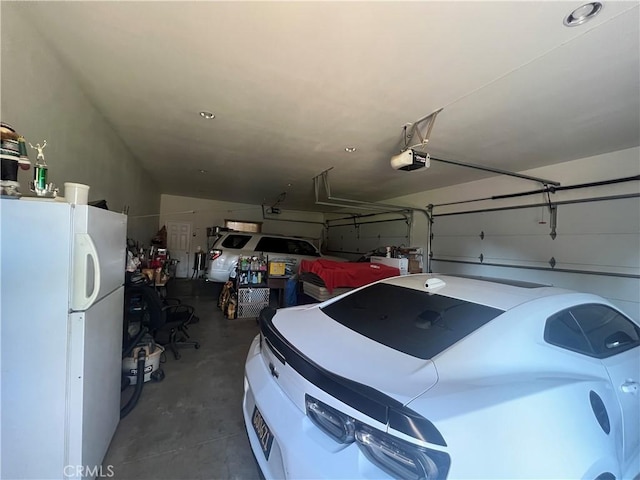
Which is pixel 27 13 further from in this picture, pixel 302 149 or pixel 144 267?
pixel 144 267

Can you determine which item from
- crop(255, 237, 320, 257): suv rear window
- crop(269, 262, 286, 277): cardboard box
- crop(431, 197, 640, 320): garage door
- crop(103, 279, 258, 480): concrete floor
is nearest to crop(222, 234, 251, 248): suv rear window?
crop(255, 237, 320, 257): suv rear window

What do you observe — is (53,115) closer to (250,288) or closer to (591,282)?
(250,288)

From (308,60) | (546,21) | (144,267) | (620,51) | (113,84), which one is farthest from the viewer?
(144,267)

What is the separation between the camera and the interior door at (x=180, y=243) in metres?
8.88

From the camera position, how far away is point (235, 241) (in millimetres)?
6699

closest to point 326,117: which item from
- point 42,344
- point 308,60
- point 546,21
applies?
point 308,60

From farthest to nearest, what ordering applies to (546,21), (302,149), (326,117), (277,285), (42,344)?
1. (277,285)
2. (302,149)
3. (326,117)
4. (546,21)
5. (42,344)

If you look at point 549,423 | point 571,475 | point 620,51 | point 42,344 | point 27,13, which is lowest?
point 571,475

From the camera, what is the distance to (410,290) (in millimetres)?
1854

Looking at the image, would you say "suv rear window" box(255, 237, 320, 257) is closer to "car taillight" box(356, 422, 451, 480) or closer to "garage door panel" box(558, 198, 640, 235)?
"garage door panel" box(558, 198, 640, 235)

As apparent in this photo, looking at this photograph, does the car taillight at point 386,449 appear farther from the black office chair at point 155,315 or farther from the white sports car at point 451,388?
the black office chair at point 155,315

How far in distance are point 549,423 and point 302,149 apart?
3637mm

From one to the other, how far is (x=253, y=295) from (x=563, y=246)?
17.4 feet

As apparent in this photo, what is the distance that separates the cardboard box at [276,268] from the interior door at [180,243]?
482 centimetres
